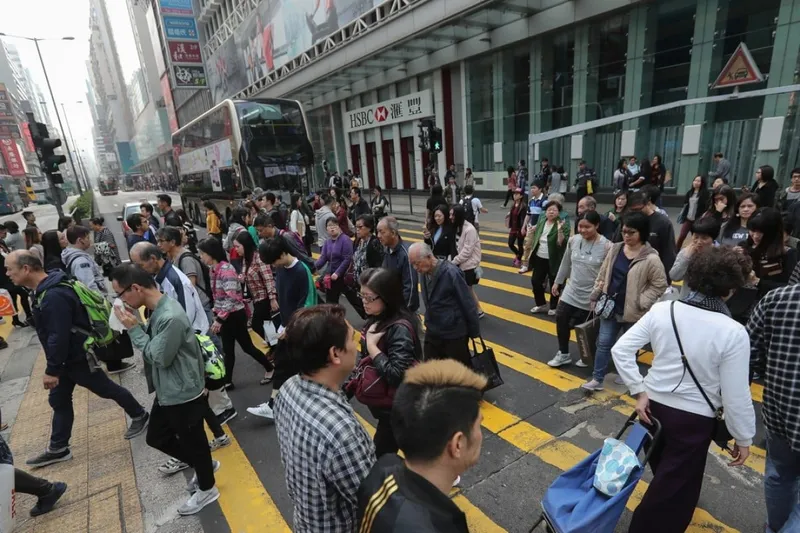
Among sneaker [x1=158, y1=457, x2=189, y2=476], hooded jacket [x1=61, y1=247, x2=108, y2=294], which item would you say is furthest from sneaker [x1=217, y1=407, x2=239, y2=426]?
hooded jacket [x1=61, y1=247, x2=108, y2=294]

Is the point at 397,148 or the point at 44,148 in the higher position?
the point at 44,148

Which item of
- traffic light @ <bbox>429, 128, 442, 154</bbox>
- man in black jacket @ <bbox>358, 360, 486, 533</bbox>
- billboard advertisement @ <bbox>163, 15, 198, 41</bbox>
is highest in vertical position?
billboard advertisement @ <bbox>163, 15, 198, 41</bbox>

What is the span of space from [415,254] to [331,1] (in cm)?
2482

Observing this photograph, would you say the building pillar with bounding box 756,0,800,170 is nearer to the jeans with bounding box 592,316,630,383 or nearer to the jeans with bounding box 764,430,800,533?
the jeans with bounding box 592,316,630,383

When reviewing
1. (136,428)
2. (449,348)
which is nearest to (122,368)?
(136,428)

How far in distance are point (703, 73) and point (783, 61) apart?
5.98ft

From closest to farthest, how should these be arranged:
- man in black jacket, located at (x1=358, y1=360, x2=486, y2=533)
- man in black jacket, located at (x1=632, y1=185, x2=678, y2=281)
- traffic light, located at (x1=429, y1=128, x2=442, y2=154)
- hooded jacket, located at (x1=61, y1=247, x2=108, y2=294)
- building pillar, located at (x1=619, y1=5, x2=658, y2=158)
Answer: man in black jacket, located at (x1=358, y1=360, x2=486, y2=533)
man in black jacket, located at (x1=632, y1=185, x2=678, y2=281)
hooded jacket, located at (x1=61, y1=247, x2=108, y2=294)
building pillar, located at (x1=619, y1=5, x2=658, y2=158)
traffic light, located at (x1=429, y1=128, x2=442, y2=154)

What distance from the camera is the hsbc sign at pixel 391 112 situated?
21.8 meters

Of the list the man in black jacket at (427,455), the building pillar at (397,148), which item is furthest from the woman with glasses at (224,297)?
the building pillar at (397,148)

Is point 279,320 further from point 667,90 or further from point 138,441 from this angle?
point 667,90

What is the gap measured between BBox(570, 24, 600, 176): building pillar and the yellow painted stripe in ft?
52.9

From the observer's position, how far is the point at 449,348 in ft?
12.6

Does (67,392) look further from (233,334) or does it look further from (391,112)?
(391,112)

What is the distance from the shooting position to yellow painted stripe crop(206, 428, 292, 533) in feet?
9.89
